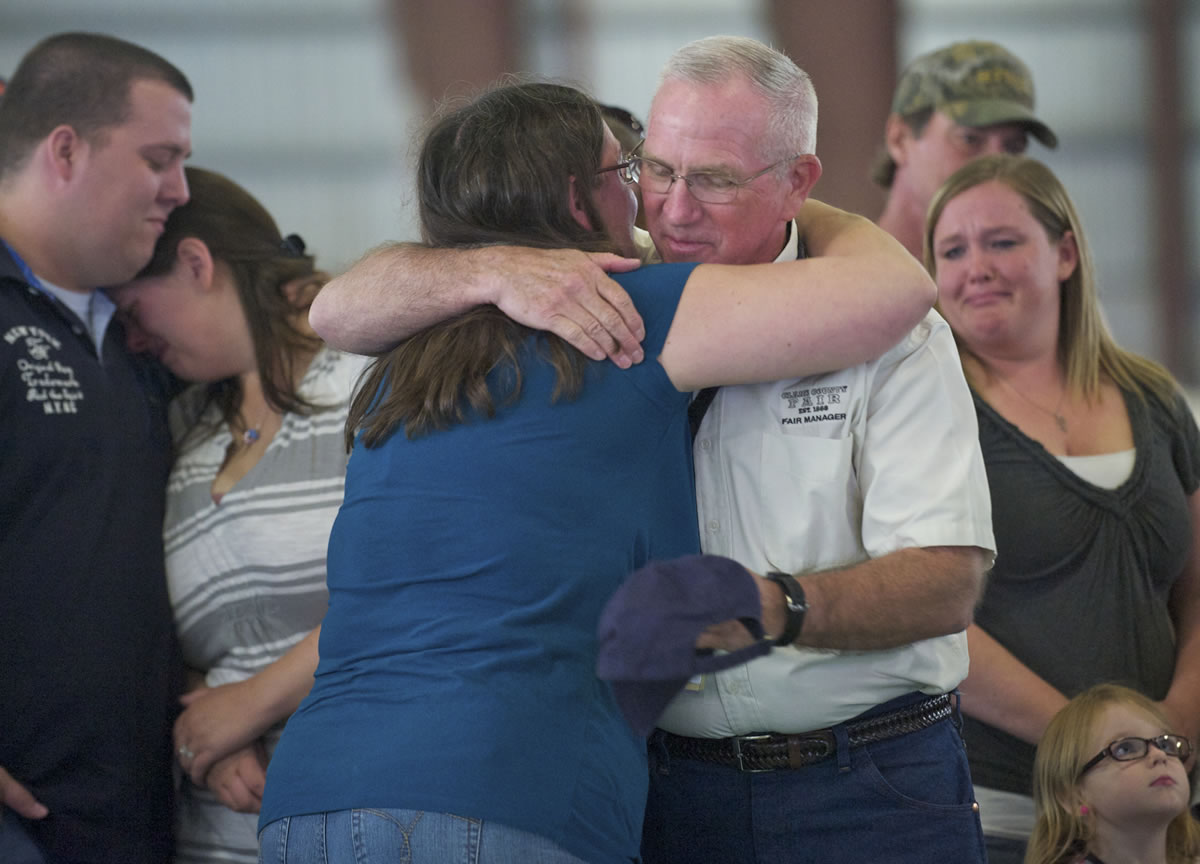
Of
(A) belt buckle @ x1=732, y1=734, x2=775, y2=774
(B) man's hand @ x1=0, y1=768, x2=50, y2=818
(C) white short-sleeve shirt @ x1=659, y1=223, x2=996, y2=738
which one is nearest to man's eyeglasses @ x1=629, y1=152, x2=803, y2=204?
(C) white short-sleeve shirt @ x1=659, y1=223, x2=996, y2=738

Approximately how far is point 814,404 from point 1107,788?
3.29 feet

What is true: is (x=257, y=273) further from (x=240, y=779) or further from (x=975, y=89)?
(x=975, y=89)

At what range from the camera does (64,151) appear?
226 centimetres

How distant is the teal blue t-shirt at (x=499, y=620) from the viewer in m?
→ 1.24

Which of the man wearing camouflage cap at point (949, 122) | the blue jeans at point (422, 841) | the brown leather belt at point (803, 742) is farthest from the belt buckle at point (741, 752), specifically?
the man wearing camouflage cap at point (949, 122)

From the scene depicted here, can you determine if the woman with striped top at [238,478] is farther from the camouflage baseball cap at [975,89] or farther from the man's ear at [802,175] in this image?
the camouflage baseball cap at [975,89]

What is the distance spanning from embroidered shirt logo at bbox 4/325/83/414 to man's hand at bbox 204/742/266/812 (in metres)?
0.68

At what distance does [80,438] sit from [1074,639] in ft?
5.97

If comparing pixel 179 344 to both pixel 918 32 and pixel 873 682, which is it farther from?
pixel 918 32

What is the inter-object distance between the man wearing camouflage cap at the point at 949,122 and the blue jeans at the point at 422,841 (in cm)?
232

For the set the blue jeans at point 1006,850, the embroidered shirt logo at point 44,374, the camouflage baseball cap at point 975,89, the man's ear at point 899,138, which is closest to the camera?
the embroidered shirt logo at point 44,374

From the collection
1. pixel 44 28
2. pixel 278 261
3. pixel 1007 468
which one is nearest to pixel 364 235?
pixel 44 28

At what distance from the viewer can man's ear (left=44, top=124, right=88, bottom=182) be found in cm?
225

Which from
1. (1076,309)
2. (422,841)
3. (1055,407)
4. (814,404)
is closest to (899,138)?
(1076,309)
